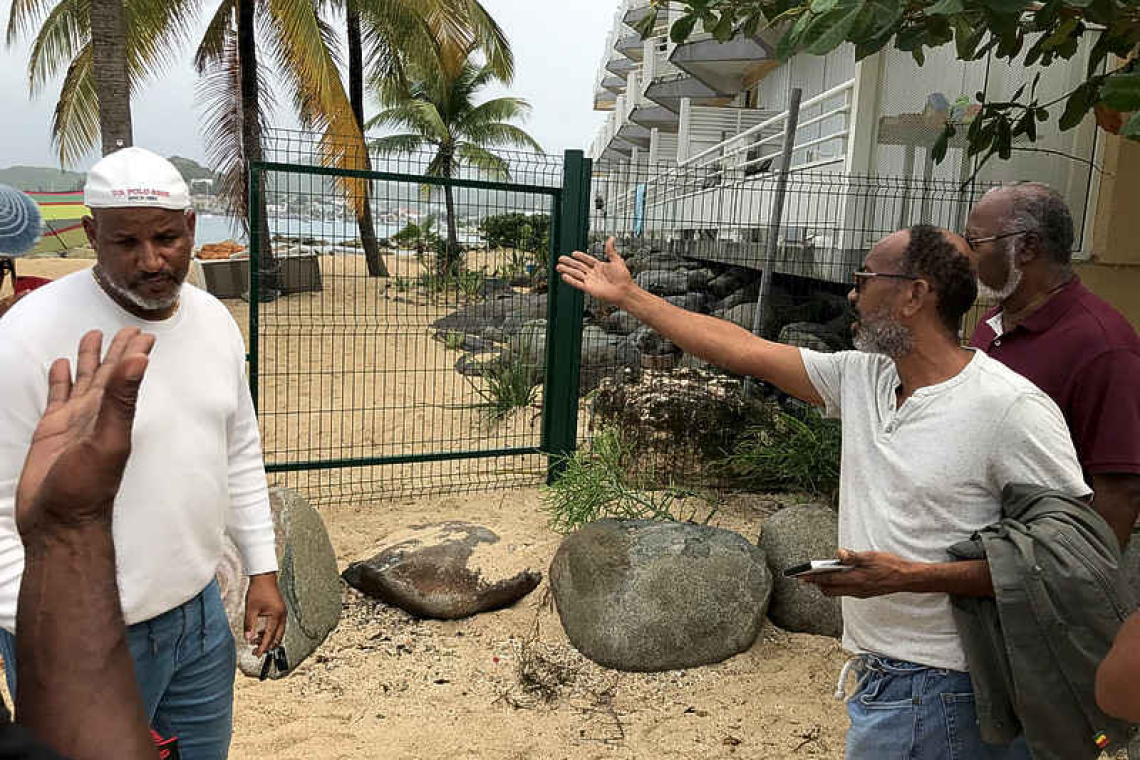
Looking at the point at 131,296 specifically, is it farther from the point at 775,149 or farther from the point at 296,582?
the point at 775,149

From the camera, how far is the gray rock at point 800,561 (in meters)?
4.33

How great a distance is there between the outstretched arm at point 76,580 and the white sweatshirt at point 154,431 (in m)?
0.84

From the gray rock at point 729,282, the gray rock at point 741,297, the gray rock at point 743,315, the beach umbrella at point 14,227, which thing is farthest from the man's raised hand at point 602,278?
the gray rock at point 729,282

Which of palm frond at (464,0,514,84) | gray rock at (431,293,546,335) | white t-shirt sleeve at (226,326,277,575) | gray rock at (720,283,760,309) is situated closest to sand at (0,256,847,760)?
white t-shirt sleeve at (226,326,277,575)

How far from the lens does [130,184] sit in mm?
1939

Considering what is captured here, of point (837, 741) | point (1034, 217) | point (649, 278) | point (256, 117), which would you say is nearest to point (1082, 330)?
point (1034, 217)

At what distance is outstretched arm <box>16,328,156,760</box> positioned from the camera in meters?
0.99

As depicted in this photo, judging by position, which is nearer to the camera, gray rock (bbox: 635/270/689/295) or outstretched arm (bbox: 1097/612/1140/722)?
outstretched arm (bbox: 1097/612/1140/722)

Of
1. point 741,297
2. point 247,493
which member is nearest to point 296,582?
point 247,493

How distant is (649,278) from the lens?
1196cm

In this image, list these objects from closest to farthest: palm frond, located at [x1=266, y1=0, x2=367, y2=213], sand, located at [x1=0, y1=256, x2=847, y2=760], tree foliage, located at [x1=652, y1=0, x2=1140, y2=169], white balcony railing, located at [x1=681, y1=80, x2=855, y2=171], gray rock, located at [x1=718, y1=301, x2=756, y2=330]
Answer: tree foliage, located at [x1=652, y1=0, x2=1140, y2=169] → sand, located at [x1=0, y1=256, x2=847, y2=760] → gray rock, located at [x1=718, y1=301, x2=756, y2=330] → white balcony railing, located at [x1=681, y1=80, x2=855, y2=171] → palm frond, located at [x1=266, y1=0, x2=367, y2=213]

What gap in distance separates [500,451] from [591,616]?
80.6 inches

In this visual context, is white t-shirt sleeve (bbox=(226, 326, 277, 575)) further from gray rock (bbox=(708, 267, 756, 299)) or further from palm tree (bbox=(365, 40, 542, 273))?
palm tree (bbox=(365, 40, 542, 273))

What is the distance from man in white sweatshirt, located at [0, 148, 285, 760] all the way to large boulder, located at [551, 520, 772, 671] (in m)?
2.15
